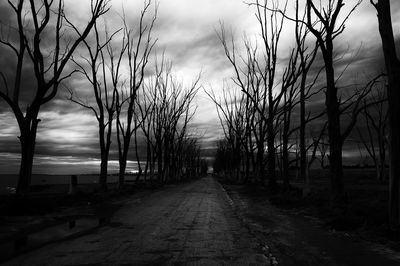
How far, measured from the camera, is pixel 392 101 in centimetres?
888

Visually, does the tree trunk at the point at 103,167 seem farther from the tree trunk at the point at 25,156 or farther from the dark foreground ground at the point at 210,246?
the dark foreground ground at the point at 210,246

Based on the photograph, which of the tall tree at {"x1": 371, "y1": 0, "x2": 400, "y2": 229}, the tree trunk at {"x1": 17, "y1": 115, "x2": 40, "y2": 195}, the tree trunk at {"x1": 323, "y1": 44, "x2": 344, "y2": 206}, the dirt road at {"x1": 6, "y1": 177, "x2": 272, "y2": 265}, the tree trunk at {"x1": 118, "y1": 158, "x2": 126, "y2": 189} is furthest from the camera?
the tree trunk at {"x1": 118, "y1": 158, "x2": 126, "y2": 189}

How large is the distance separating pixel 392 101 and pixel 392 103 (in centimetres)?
4

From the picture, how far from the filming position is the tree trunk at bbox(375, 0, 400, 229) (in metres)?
8.63

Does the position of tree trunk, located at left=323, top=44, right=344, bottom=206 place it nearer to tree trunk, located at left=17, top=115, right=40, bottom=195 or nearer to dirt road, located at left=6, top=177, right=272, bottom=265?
dirt road, located at left=6, top=177, right=272, bottom=265

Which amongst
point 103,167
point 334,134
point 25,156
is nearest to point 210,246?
point 334,134

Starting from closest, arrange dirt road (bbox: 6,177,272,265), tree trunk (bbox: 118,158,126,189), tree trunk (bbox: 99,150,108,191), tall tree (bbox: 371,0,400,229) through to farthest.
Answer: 1. dirt road (bbox: 6,177,272,265)
2. tall tree (bbox: 371,0,400,229)
3. tree trunk (bbox: 99,150,108,191)
4. tree trunk (bbox: 118,158,126,189)

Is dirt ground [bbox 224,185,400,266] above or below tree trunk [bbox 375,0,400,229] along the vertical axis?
below

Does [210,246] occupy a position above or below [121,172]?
below

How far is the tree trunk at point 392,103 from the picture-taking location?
8633mm

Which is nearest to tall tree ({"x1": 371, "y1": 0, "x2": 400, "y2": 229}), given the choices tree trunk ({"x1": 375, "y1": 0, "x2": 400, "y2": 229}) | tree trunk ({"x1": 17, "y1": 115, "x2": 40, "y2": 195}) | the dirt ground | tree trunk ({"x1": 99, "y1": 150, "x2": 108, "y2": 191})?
tree trunk ({"x1": 375, "y1": 0, "x2": 400, "y2": 229})

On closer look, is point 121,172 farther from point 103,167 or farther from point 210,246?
point 210,246

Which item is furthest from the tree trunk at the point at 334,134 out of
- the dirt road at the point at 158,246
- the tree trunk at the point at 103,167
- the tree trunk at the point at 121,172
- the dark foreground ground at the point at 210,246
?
the tree trunk at the point at 121,172

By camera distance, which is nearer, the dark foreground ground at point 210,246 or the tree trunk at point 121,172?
the dark foreground ground at point 210,246
